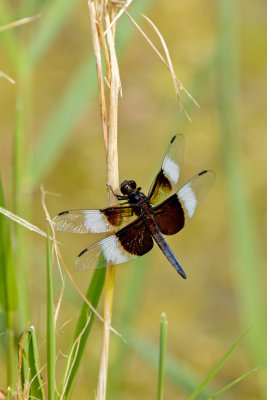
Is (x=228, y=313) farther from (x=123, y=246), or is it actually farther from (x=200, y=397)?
(x=123, y=246)

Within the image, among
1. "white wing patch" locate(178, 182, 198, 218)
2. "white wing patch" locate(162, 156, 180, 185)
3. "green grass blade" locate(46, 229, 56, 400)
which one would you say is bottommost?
"green grass blade" locate(46, 229, 56, 400)

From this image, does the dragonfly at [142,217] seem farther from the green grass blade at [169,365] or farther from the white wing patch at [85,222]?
the green grass blade at [169,365]

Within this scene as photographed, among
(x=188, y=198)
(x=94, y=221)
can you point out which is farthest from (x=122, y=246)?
(x=188, y=198)

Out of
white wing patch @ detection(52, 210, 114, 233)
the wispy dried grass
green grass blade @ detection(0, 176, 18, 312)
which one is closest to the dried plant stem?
the wispy dried grass

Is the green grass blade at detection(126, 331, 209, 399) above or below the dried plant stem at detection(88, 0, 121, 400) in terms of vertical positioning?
below

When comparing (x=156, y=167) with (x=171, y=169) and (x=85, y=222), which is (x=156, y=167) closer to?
(x=171, y=169)

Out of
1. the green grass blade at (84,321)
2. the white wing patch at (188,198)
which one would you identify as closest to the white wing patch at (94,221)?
the white wing patch at (188,198)

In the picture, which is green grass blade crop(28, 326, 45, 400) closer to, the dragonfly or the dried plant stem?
the dried plant stem
